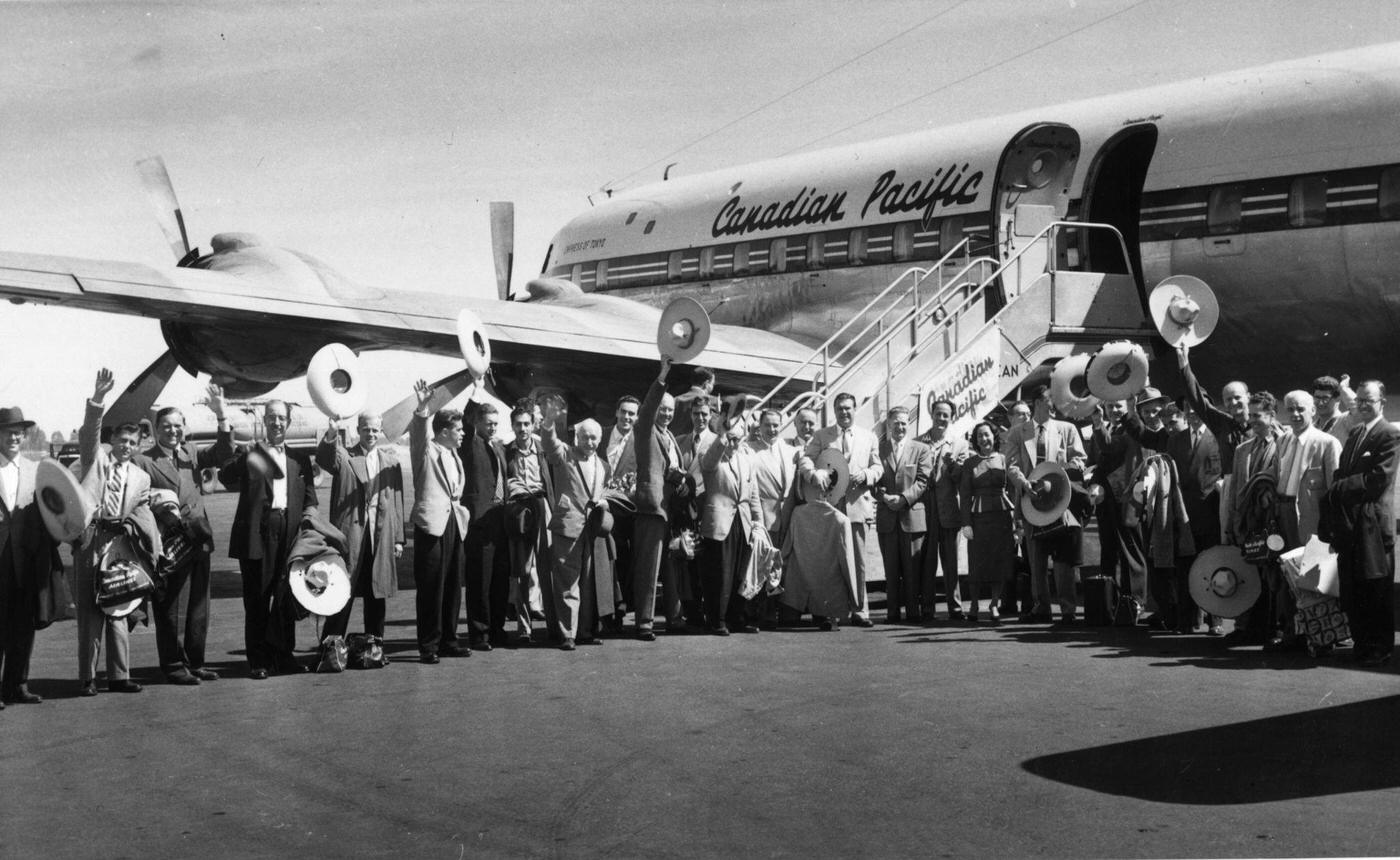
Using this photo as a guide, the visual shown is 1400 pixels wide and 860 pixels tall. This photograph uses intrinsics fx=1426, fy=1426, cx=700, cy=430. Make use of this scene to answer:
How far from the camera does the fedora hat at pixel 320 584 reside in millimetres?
8266

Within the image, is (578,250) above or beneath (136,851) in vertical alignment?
above

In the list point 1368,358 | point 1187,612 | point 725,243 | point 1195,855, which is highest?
point 725,243

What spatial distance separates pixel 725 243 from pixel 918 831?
1445 centimetres

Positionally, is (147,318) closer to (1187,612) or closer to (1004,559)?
(1004,559)

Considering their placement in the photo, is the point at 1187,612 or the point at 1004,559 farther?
the point at 1004,559

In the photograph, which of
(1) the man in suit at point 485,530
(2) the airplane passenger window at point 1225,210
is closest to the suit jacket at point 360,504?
(1) the man in suit at point 485,530

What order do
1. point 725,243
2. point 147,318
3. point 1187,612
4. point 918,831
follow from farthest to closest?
point 725,243 → point 147,318 → point 1187,612 → point 918,831

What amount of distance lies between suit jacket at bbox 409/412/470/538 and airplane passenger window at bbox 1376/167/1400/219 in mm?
8298

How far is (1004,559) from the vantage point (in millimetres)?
10383

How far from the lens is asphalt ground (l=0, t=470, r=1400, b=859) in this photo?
4.70 meters

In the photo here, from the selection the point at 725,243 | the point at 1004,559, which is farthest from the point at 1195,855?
the point at 725,243

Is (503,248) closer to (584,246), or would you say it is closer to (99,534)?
(584,246)

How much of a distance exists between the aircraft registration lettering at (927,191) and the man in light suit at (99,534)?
10.0 metres

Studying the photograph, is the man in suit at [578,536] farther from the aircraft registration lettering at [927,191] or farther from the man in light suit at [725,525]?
the aircraft registration lettering at [927,191]
